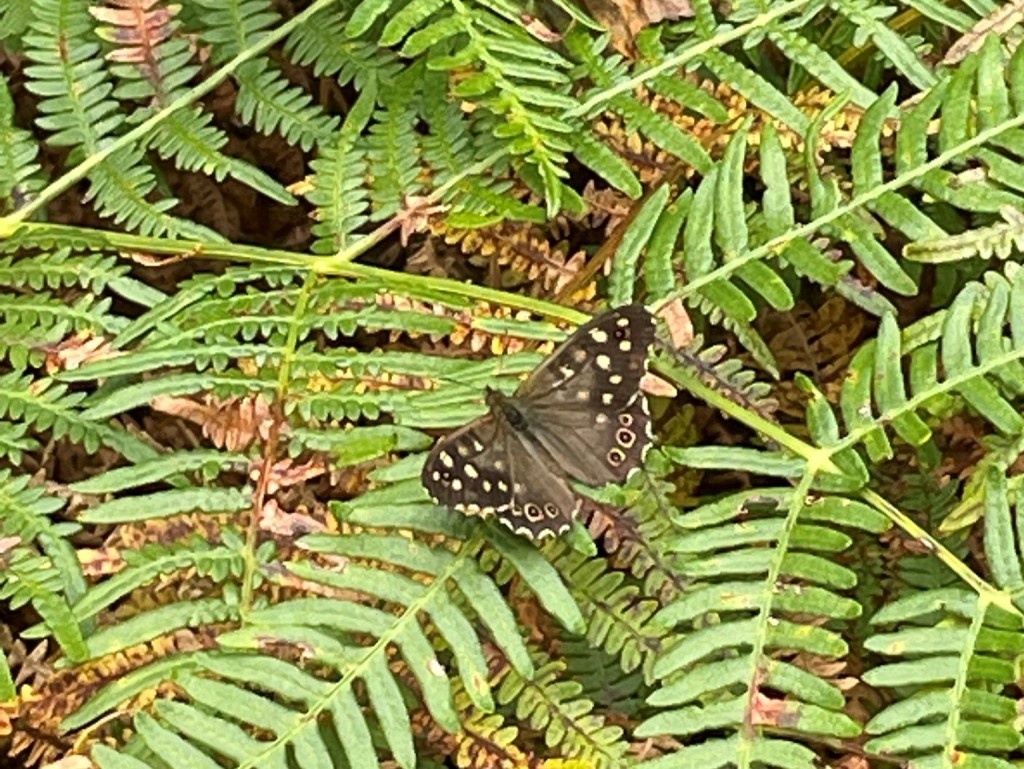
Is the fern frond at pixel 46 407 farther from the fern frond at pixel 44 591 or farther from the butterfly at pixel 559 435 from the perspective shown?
the butterfly at pixel 559 435

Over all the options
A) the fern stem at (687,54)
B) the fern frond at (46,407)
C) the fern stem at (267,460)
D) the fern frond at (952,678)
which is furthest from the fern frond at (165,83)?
the fern frond at (952,678)

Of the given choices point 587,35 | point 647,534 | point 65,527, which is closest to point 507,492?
point 647,534

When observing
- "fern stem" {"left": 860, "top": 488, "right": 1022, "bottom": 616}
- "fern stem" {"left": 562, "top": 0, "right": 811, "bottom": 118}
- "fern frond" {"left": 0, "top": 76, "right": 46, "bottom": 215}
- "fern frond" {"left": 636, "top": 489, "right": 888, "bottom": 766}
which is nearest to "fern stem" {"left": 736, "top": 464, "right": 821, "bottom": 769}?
"fern frond" {"left": 636, "top": 489, "right": 888, "bottom": 766}

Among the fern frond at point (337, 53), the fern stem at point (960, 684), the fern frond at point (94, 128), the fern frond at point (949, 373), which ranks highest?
the fern frond at point (337, 53)

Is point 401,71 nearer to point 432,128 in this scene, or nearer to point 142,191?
point 432,128

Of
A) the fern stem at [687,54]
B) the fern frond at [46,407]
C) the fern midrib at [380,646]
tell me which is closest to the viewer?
the fern midrib at [380,646]

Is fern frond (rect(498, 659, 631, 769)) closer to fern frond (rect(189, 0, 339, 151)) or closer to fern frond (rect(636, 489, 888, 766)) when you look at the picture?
fern frond (rect(636, 489, 888, 766))
